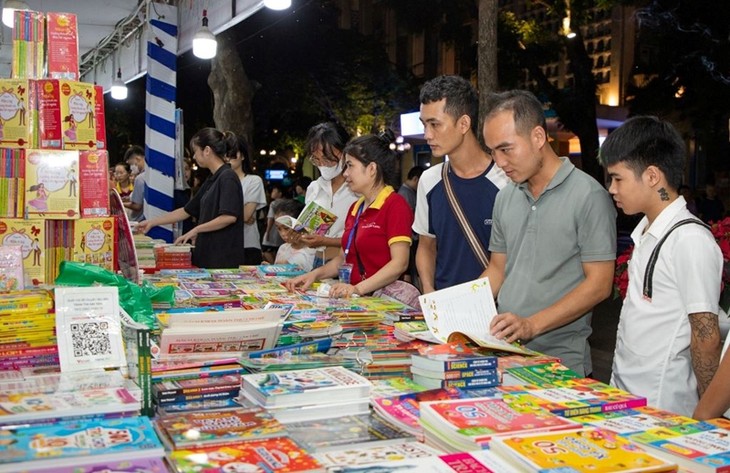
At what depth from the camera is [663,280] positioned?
2.31 m

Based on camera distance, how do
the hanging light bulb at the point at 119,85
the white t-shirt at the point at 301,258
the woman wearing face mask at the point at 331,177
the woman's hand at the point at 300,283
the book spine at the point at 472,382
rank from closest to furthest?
the book spine at the point at 472,382
the woman's hand at the point at 300,283
the woman wearing face mask at the point at 331,177
the white t-shirt at the point at 301,258
the hanging light bulb at the point at 119,85

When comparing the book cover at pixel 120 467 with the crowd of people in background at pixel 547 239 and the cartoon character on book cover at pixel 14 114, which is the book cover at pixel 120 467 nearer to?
the crowd of people in background at pixel 547 239

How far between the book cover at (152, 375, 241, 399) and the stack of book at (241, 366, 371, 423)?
0.06 metres

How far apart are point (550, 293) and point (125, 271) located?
1888 millimetres

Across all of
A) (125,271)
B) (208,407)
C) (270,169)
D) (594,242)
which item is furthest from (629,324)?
(270,169)

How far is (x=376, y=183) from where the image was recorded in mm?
3773

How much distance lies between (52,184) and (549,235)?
84.1 inches

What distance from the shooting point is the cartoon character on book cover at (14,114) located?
3.29 meters

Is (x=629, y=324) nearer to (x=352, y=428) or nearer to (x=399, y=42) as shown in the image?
(x=352, y=428)

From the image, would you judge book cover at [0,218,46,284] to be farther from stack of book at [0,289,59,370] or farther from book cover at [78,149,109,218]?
stack of book at [0,289,59,370]

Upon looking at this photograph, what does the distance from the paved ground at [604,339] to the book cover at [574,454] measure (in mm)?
4571

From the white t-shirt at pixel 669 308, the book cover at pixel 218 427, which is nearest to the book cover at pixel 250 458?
the book cover at pixel 218 427

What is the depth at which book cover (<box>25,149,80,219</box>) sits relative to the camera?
10.8 ft

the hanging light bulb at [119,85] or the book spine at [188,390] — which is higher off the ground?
the hanging light bulb at [119,85]
